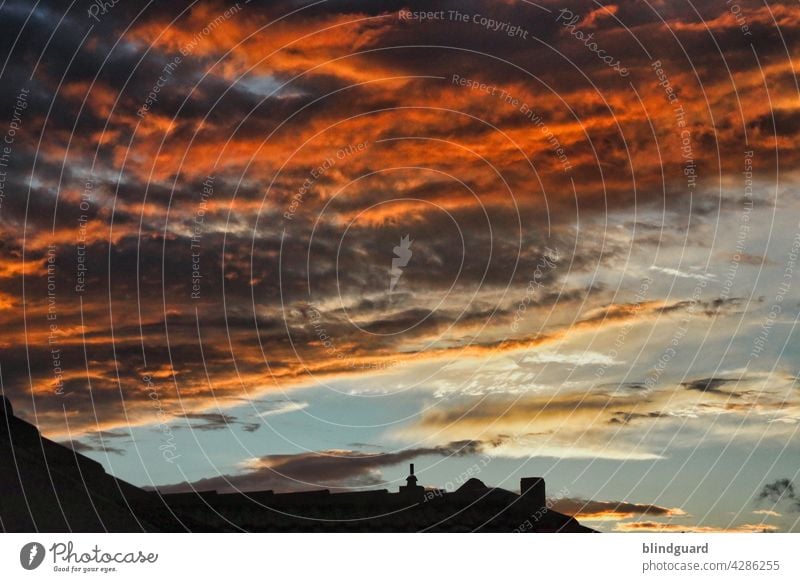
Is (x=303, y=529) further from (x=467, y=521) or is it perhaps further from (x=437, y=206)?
(x=437, y=206)

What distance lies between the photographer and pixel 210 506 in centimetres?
4197
